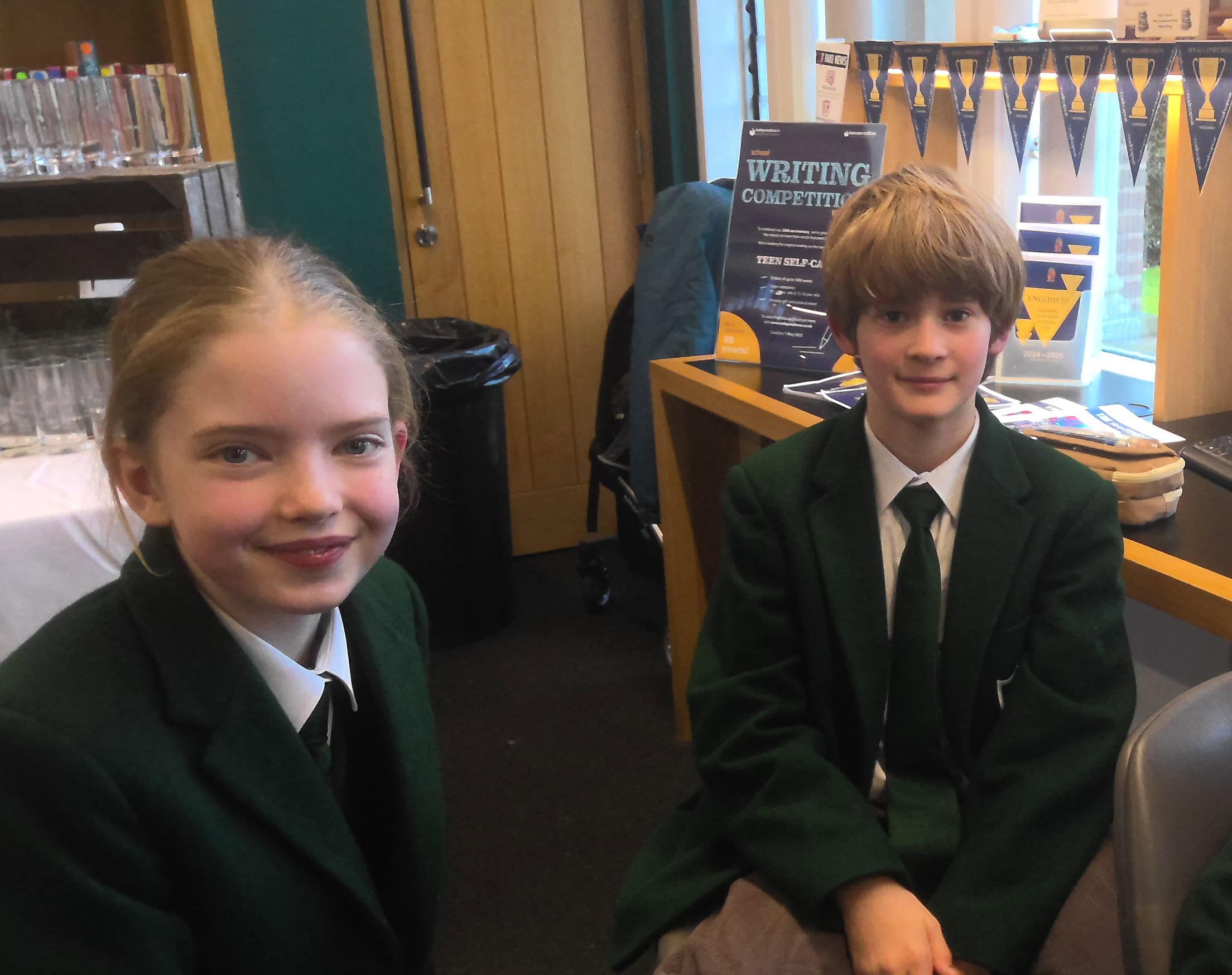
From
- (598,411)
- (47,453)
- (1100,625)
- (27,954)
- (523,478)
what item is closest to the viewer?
(27,954)

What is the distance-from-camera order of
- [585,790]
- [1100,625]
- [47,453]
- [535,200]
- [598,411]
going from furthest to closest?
1. [535,200]
2. [598,411]
3. [585,790]
4. [47,453]
5. [1100,625]

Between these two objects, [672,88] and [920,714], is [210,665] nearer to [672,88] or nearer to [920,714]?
[920,714]

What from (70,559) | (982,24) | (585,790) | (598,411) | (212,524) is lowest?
(585,790)

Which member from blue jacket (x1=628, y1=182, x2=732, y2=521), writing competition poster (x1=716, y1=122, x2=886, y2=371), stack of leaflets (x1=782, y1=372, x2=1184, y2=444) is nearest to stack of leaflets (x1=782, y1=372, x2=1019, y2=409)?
stack of leaflets (x1=782, y1=372, x2=1184, y2=444)

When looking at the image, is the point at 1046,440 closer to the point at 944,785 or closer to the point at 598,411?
the point at 944,785

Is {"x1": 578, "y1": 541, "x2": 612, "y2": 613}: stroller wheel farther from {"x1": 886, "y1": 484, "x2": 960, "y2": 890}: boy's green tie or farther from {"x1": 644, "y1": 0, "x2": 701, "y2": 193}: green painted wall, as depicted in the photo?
{"x1": 886, "y1": 484, "x2": 960, "y2": 890}: boy's green tie

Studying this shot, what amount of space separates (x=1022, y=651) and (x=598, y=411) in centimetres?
189

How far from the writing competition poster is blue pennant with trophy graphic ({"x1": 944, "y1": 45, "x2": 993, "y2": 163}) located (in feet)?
0.42

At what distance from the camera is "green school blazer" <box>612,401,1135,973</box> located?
1.01 m

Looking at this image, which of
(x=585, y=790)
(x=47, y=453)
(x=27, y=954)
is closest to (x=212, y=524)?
(x=27, y=954)

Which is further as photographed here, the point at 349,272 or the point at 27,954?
the point at 349,272

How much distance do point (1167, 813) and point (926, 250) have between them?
55 cm

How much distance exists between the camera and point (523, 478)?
3.42 meters

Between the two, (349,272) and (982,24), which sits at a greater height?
(982,24)
